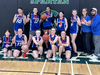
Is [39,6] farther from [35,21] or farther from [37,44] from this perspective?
[37,44]

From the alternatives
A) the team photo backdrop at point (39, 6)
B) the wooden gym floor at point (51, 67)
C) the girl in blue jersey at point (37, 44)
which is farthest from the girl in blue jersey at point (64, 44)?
the team photo backdrop at point (39, 6)

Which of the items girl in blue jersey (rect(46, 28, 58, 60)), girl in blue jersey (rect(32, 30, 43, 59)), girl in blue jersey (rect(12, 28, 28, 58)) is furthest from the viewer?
girl in blue jersey (rect(12, 28, 28, 58))

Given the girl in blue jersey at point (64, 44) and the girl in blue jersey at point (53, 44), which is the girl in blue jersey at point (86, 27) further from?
the girl in blue jersey at point (53, 44)

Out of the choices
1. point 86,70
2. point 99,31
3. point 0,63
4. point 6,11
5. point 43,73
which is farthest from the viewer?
point 6,11

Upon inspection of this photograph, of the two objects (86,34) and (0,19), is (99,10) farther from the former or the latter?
(0,19)

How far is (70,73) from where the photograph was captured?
9.89 ft

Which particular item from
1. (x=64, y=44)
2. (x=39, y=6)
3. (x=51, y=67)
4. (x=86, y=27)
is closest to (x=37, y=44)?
(x=64, y=44)

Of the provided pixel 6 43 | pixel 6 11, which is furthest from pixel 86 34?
pixel 6 11

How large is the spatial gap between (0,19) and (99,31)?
402cm

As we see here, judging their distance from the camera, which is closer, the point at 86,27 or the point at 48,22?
the point at 86,27

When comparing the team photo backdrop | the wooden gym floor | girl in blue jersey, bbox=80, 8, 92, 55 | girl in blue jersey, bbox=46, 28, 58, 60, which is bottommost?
the wooden gym floor

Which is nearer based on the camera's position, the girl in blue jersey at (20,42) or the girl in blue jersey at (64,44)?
the girl in blue jersey at (64,44)

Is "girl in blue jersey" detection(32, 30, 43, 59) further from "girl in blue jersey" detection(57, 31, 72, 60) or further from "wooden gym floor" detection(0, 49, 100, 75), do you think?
"girl in blue jersey" detection(57, 31, 72, 60)

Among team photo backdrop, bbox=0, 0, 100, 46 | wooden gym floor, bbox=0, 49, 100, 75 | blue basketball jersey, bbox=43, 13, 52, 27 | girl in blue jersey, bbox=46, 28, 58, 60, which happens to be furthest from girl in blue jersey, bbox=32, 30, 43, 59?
team photo backdrop, bbox=0, 0, 100, 46
